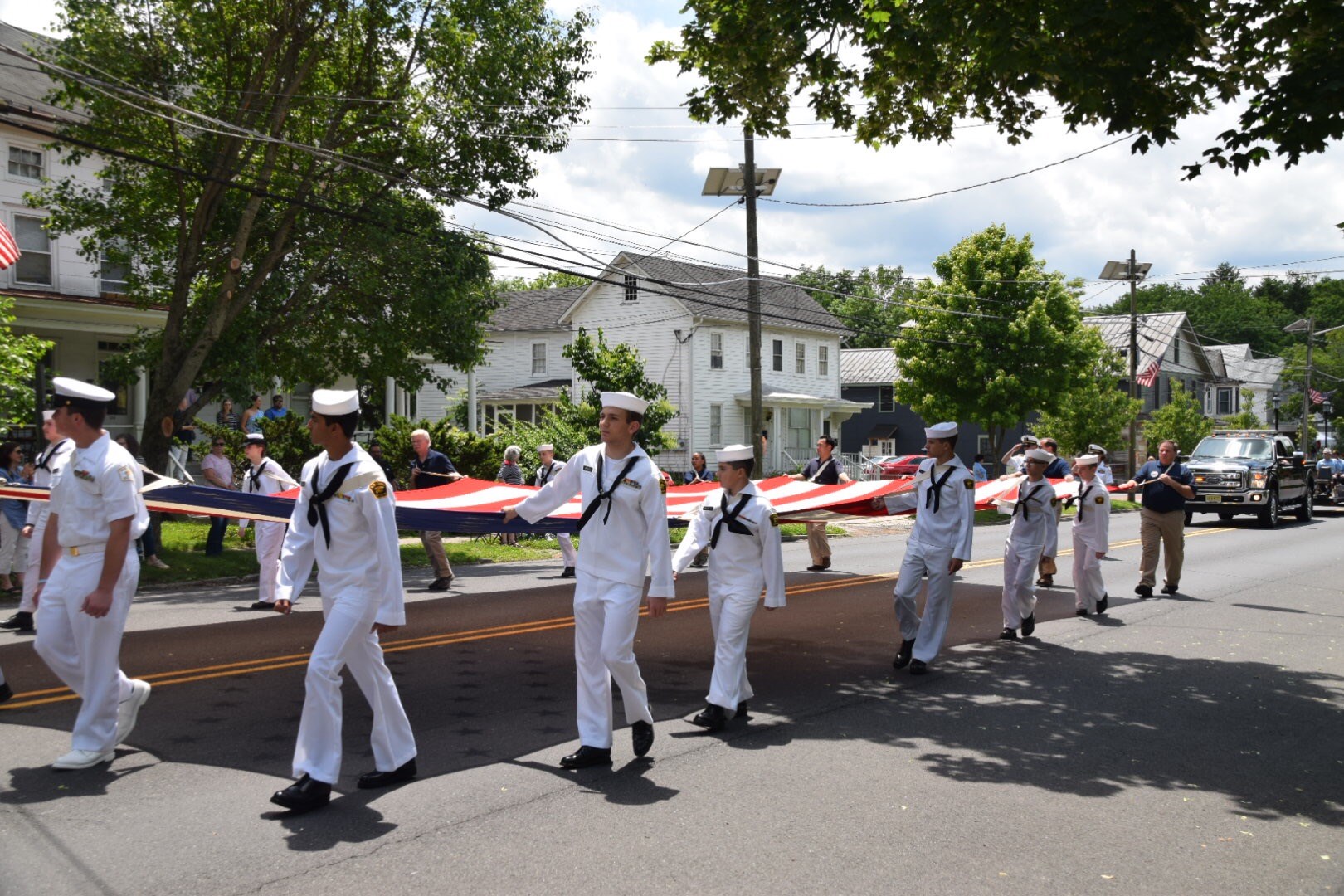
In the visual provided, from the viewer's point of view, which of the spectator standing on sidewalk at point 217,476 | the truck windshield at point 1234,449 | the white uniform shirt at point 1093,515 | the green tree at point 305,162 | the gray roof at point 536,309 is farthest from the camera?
the gray roof at point 536,309

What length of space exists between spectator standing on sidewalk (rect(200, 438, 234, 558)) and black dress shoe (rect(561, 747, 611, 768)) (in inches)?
463

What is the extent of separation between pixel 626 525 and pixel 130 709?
117 inches

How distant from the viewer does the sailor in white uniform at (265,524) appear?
1296 cm

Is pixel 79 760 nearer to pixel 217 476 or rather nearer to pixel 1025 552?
pixel 1025 552

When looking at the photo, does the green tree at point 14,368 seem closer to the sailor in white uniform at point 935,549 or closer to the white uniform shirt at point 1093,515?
the sailor in white uniform at point 935,549

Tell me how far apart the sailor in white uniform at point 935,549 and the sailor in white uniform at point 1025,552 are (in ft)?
5.90

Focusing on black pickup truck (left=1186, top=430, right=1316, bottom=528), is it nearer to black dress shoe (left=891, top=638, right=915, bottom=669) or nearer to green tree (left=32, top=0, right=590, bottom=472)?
green tree (left=32, top=0, right=590, bottom=472)

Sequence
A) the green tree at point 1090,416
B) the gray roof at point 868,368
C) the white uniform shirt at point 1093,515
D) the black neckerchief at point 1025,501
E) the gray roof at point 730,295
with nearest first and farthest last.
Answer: the black neckerchief at point 1025,501 < the white uniform shirt at point 1093,515 < the green tree at point 1090,416 < the gray roof at point 730,295 < the gray roof at point 868,368

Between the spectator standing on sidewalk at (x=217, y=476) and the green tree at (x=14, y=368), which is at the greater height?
the green tree at (x=14, y=368)

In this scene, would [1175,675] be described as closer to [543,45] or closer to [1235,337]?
[543,45]

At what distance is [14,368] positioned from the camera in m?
16.0

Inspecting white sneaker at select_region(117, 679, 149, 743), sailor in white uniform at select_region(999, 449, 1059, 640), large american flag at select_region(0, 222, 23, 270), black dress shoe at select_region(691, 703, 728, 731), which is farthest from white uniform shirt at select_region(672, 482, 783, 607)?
large american flag at select_region(0, 222, 23, 270)

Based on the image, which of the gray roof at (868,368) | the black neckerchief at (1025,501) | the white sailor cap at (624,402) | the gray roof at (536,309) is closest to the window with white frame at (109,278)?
the gray roof at (536,309)

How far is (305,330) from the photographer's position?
21078 millimetres
